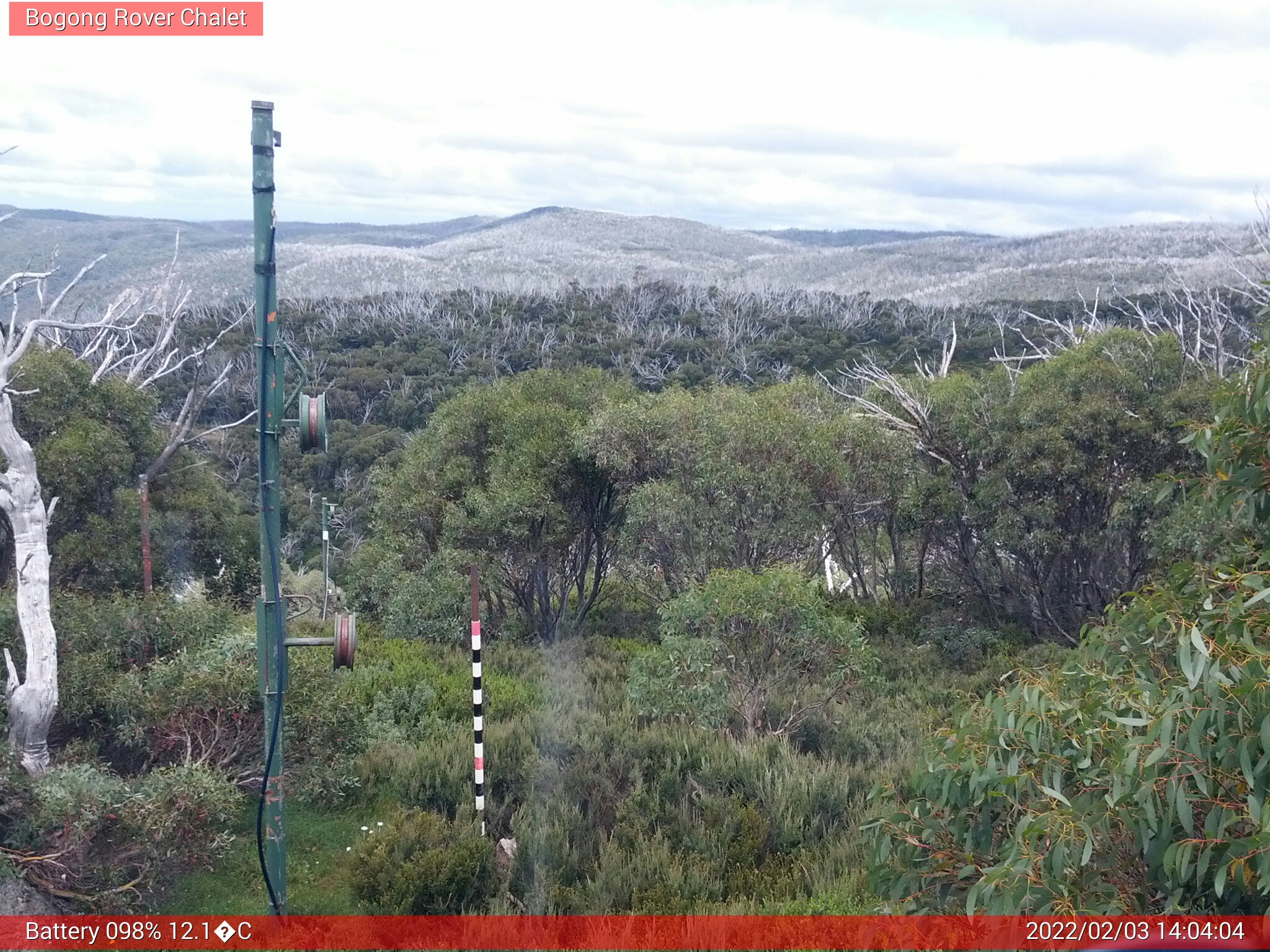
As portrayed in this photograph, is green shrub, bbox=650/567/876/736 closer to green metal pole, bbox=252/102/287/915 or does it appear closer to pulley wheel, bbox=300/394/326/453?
green metal pole, bbox=252/102/287/915

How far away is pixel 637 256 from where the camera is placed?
8156cm

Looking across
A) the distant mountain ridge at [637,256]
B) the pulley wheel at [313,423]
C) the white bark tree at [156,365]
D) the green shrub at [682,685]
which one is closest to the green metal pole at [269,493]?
the pulley wheel at [313,423]

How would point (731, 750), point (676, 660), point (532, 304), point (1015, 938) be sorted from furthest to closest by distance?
point (532, 304) < point (676, 660) < point (731, 750) < point (1015, 938)

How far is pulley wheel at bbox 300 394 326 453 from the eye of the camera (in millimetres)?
5098

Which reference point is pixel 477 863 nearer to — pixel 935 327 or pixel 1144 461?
pixel 1144 461

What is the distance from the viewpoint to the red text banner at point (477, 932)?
Answer: 4727mm

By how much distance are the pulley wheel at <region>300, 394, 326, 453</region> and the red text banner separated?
97.1 inches

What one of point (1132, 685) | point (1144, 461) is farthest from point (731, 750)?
point (1144, 461)

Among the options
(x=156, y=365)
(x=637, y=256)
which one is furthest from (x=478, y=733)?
(x=637, y=256)

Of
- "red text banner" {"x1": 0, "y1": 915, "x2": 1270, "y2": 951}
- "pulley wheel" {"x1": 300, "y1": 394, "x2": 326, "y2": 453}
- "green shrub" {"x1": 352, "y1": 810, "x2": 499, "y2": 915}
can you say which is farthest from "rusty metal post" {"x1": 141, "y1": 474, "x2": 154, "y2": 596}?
"pulley wheel" {"x1": 300, "y1": 394, "x2": 326, "y2": 453}

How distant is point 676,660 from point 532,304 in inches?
1313

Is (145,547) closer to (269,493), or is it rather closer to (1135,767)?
(269,493)

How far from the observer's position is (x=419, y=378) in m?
27.6

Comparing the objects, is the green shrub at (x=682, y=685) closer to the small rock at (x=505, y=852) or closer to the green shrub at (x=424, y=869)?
the small rock at (x=505, y=852)
